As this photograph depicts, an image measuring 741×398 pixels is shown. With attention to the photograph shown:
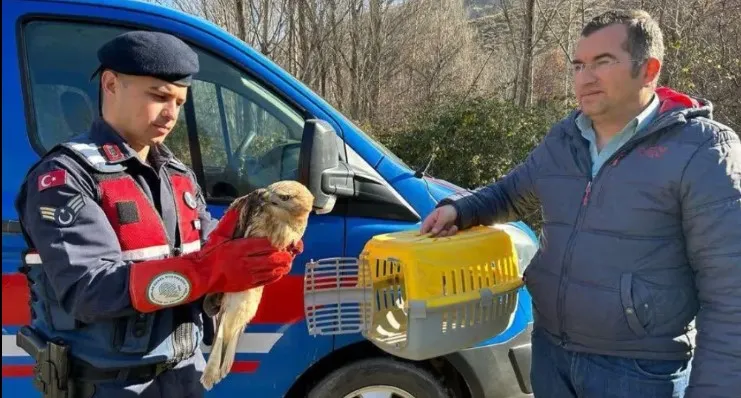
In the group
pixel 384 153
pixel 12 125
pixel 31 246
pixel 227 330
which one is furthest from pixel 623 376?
pixel 12 125

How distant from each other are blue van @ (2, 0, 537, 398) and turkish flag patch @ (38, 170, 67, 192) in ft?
3.45

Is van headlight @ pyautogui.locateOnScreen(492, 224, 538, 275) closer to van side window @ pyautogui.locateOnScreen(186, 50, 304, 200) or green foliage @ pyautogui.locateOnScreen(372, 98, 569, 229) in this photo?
van side window @ pyautogui.locateOnScreen(186, 50, 304, 200)

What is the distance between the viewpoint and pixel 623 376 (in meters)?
1.67

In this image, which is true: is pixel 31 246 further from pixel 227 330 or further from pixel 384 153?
pixel 384 153

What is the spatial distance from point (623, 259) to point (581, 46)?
644 millimetres

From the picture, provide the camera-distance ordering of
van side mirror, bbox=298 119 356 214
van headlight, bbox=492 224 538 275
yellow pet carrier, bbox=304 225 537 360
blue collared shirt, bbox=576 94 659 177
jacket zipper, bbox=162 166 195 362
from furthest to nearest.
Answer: van headlight, bbox=492 224 538 275 < van side mirror, bbox=298 119 356 214 < yellow pet carrier, bbox=304 225 537 360 < blue collared shirt, bbox=576 94 659 177 < jacket zipper, bbox=162 166 195 362

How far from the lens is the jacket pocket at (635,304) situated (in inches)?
62.3

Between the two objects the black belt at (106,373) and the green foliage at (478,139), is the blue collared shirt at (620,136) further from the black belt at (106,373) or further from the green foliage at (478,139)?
the green foliage at (478,139)

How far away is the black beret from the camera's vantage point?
55.6 inches

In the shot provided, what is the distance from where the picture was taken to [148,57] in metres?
1.43

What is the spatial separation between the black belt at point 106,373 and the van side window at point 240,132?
3.46 ft

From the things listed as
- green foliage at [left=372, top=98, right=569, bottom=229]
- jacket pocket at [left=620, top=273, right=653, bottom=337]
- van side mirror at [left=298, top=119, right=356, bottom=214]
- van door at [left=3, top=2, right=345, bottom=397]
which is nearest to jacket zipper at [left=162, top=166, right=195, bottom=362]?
van side mirror at [left=298, top=119, right=356, bottom=214]

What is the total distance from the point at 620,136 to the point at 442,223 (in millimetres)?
651

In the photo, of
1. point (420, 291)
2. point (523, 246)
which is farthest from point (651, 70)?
point (523, 246)
